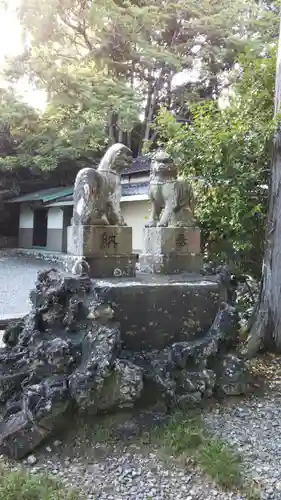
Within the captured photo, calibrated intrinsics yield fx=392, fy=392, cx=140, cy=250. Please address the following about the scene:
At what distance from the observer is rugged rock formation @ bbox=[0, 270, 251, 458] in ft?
10.1

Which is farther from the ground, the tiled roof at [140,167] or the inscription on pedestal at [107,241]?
the tiled roof at [140,167]

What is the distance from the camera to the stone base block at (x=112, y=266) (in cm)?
421

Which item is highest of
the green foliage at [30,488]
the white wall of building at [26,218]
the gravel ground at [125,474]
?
the white wall of building at [26,218]

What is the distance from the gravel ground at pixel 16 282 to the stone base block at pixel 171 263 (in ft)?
4.48

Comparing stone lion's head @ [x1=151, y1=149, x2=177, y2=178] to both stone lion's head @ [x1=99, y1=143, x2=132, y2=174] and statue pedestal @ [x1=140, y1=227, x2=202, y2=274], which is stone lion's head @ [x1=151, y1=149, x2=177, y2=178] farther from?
statue pedestal @ [x1=140, y1=227, x2=202, y2=274]

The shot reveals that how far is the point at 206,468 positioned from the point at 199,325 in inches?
66.0

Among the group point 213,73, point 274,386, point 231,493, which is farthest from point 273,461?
point 213,73

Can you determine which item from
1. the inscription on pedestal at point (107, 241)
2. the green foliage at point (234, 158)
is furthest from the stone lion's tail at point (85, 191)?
the green foliage at point (234, 158)

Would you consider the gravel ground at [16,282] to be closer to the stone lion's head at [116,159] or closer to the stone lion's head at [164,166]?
the stone lion's head at [116,159]

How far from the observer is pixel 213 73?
16.7m

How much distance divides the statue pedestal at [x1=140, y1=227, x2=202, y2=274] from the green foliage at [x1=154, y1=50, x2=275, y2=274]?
0.60 m

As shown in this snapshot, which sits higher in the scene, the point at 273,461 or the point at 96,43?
the point at 96,43

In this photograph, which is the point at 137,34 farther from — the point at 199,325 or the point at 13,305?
the point at 199,325

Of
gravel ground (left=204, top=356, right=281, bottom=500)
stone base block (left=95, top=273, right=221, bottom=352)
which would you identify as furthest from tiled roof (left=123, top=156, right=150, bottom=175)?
gravel ground (left=204, top=356, right=281, bottom=500)
